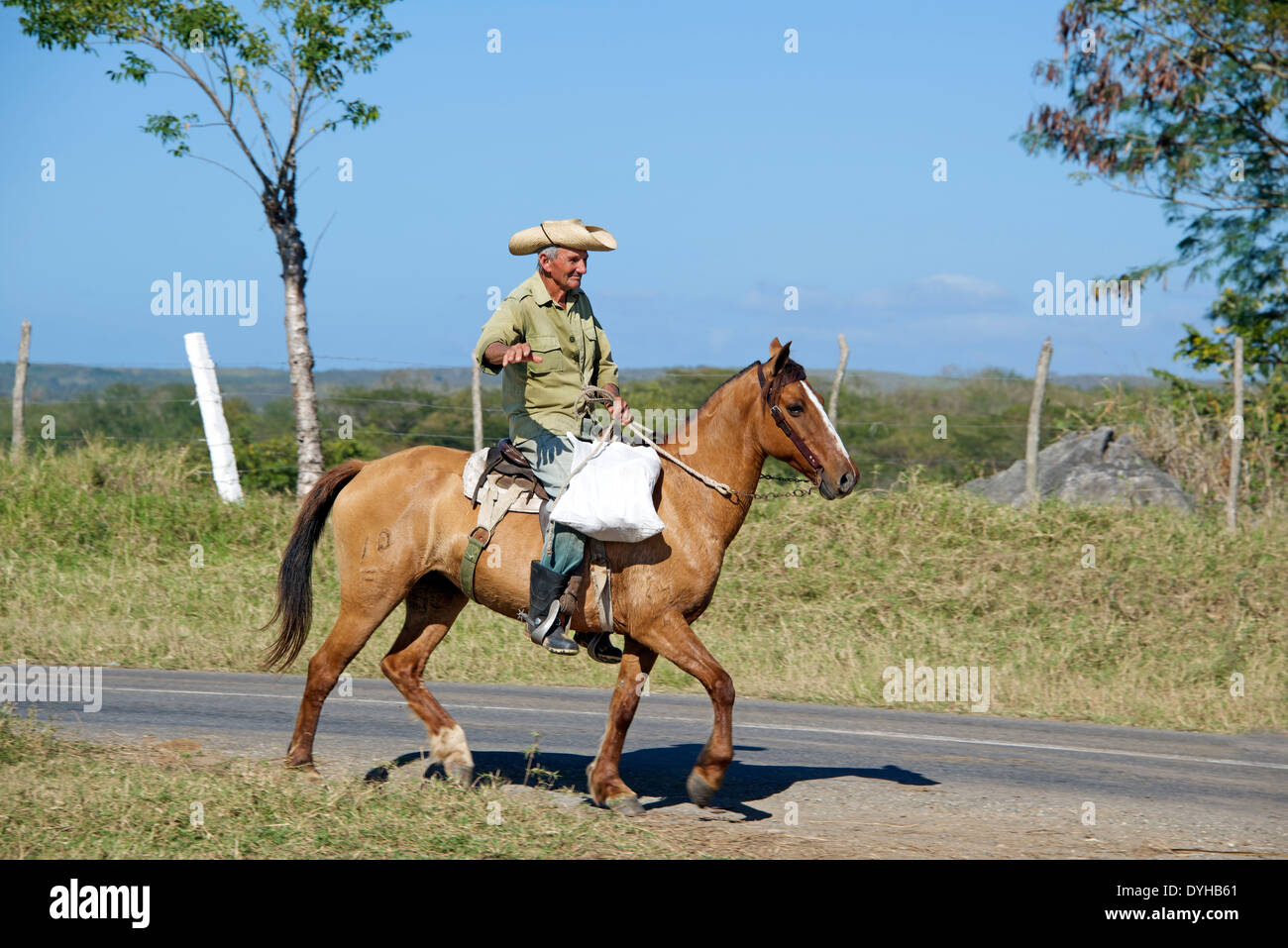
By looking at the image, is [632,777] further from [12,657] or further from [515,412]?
[12,657]

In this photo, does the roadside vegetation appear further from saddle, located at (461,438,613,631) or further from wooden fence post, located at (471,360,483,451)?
saddle, located at (461,438,613,631)

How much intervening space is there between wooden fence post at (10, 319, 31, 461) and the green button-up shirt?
42.9ft

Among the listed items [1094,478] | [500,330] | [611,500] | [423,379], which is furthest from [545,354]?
[423,379]

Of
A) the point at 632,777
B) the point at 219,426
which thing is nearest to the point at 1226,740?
the point at 632,777

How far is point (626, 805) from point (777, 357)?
104 inches

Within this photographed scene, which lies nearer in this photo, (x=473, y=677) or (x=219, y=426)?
(x=473, y=677)

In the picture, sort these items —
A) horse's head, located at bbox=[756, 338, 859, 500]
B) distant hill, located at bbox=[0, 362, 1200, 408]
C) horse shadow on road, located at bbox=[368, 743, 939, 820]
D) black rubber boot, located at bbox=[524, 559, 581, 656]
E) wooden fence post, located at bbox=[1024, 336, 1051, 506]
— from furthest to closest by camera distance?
distant hill, located at bbox=[0, 362, 1200, 408] → wooden fence post, located at bbox=[1024, 336, 1051, 506] → horse shadow on road, located at bbox=[368, 743, 939, 820] → horse's head, located at bbox=[756, 338, 859, 500] → black rubber boot, located at bbox=[524, 559, 581, 656]

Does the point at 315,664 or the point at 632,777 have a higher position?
the point at 315,664

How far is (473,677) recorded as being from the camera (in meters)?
11.3

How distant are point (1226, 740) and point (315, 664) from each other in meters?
7.31

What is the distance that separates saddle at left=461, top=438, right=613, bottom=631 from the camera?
6.51 meters

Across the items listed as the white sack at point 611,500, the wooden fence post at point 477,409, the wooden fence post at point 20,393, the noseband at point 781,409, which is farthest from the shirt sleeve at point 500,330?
the wooden fence post at point 20,393

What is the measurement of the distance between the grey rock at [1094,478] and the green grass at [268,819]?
11.6m

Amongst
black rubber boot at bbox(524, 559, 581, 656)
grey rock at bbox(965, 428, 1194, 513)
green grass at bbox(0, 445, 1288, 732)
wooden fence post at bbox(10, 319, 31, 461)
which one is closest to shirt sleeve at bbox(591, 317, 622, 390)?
black rubber boot at bbox(524, 559, 581, 656)
